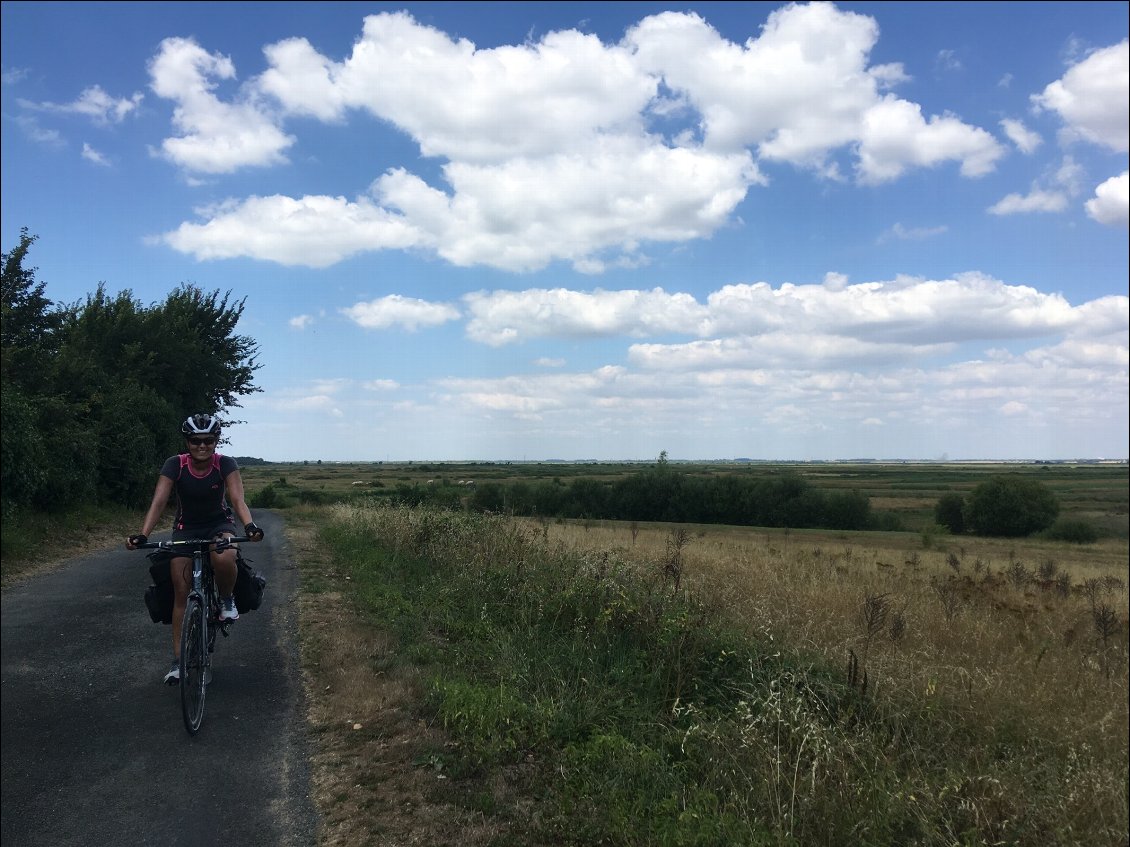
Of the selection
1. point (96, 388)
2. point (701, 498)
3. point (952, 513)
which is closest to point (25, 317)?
point (96, 388)

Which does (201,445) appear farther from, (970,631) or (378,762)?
(970,631)

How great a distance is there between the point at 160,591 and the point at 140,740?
1.03m

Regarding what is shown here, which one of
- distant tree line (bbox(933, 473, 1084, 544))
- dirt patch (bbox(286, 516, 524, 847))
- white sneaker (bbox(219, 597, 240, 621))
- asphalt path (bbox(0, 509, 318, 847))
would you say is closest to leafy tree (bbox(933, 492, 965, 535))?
distant tree line (bbox(933, 473, 1084, 544))

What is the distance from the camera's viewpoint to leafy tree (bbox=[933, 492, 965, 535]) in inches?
1070

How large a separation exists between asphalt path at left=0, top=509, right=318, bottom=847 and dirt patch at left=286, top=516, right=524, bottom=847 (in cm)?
14

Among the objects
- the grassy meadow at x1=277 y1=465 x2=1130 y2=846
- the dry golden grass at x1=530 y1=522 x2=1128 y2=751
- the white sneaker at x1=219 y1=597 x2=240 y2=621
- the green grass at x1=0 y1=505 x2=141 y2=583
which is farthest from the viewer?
the green grass at x1=0 y1=505 x2=141 y2=583

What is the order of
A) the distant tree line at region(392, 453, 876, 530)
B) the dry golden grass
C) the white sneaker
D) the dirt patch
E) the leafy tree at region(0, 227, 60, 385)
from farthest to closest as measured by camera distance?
the distant tree line at region(392, 453, 876, 530)
the leafy tree at region(0, 227, 60, 385)
the dry golden grass
the white sneaker
the dirt patch

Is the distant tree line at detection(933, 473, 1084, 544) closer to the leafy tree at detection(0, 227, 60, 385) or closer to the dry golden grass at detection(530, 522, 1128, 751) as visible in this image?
the dry golden grass at detection(530, 522, 1128, 751)

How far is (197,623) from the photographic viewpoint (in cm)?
475

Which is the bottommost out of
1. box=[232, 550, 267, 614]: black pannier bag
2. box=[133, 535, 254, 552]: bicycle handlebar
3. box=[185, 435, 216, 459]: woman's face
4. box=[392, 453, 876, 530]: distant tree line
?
box=[392, 453, 876, 530]: distant tree line

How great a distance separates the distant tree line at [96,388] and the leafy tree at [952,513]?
→ 29.5 m

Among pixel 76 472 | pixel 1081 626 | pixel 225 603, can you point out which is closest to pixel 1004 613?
pixel 1081 626

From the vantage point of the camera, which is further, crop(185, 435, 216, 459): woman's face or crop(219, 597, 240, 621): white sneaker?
crop(219, 597, 240, 621): white sneaker

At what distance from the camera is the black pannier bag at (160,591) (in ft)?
15.8
